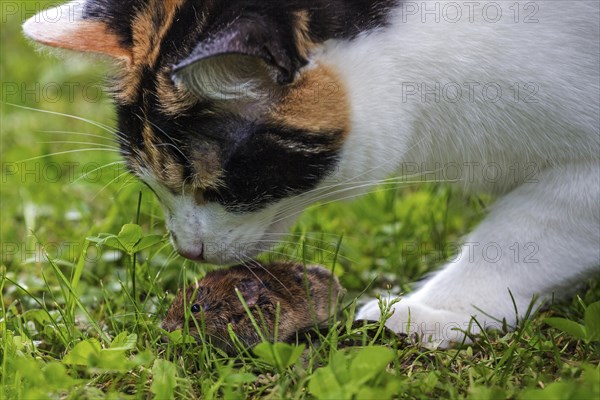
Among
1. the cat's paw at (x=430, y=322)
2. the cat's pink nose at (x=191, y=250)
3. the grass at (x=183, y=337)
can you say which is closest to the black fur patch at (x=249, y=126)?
the cat's pink nose at (x=191, y=250)

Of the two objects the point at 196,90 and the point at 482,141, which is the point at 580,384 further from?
the point at 196,90

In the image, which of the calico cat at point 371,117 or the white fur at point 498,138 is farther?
the white fur at point 498,138

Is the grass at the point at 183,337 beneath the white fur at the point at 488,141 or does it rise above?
beneath

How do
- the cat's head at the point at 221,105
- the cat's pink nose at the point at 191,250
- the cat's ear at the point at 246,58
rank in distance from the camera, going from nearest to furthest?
1. the cat's ear at the point at 246,58
2. the cat's head at the point at 221,105
3. the cat's pink nose at the point at 191,250

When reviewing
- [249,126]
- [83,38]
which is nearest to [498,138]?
[249,126]

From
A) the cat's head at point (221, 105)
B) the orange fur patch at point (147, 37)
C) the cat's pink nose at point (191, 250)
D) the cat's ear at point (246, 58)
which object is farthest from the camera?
the cat's pink nose at point (191, 250)

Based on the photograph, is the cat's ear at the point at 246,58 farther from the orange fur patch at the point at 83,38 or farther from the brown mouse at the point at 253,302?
the brown mouse at the point at 253,302

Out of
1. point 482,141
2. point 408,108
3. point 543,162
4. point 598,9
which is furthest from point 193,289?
point 598,9
